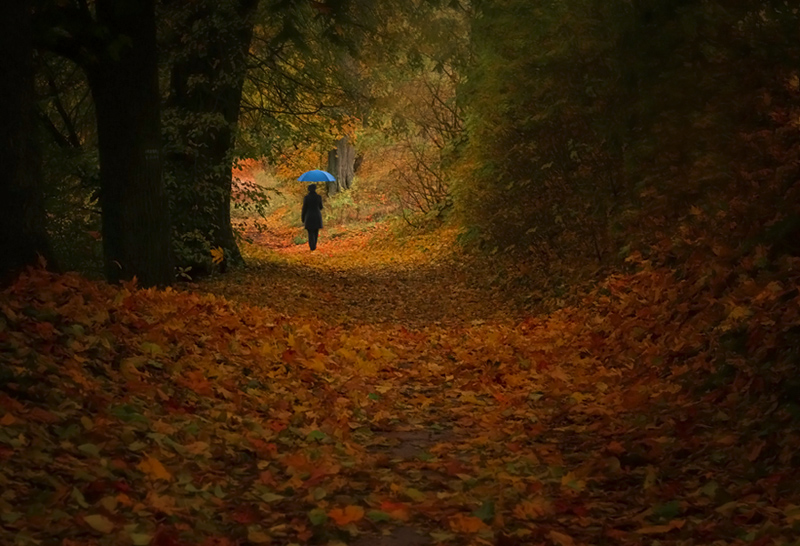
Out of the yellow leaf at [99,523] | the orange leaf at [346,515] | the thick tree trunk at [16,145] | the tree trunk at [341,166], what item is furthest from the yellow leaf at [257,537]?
the tree trunk at [341,166]

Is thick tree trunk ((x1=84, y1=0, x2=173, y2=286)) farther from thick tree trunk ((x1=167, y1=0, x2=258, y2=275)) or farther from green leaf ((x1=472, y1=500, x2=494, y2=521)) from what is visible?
green leaf ((x1=472, y1=500, x2=494, y2=521))

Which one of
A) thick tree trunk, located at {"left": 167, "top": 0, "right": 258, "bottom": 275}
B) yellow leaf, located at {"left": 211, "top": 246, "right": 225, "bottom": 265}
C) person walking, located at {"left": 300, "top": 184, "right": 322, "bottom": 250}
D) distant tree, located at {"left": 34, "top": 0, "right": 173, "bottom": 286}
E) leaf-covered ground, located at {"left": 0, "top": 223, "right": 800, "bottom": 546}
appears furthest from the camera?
person walking, located at {"left": 300, "top": 184, "right": 322, "bottom": 250}

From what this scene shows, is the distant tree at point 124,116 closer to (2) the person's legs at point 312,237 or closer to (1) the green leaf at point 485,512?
(1) the green leaf at point 485,512

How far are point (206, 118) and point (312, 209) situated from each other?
1369cm

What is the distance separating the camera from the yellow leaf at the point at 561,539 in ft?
13.2

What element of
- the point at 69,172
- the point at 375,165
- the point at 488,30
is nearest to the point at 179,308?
the point at 69,172

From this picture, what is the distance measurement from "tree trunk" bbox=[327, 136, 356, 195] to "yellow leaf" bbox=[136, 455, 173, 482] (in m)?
34.3

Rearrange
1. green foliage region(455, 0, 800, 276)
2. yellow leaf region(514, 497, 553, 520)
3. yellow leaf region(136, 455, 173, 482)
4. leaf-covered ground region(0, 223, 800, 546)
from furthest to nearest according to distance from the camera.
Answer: green foliage region(455, 0, 800, 276)
yellow leaf region(136, 455, 173, 482)
yellow leaf region(514, 497, 553, 520)
leaf-covered ground region(0, 223, 800, 546)

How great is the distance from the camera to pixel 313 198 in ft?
91.4

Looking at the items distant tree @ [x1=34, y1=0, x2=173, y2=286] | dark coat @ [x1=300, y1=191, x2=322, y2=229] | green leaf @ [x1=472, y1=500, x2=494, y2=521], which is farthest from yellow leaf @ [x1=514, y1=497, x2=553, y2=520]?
dark coat @ [x1=300, y1=191, x2=322, y2=229]

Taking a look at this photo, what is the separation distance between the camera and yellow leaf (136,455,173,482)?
15.1 feet

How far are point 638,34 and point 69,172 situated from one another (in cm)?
796

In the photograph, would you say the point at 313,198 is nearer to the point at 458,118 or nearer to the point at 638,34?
the point at 458,118

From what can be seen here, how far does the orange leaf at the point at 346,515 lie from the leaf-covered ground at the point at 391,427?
11mm
